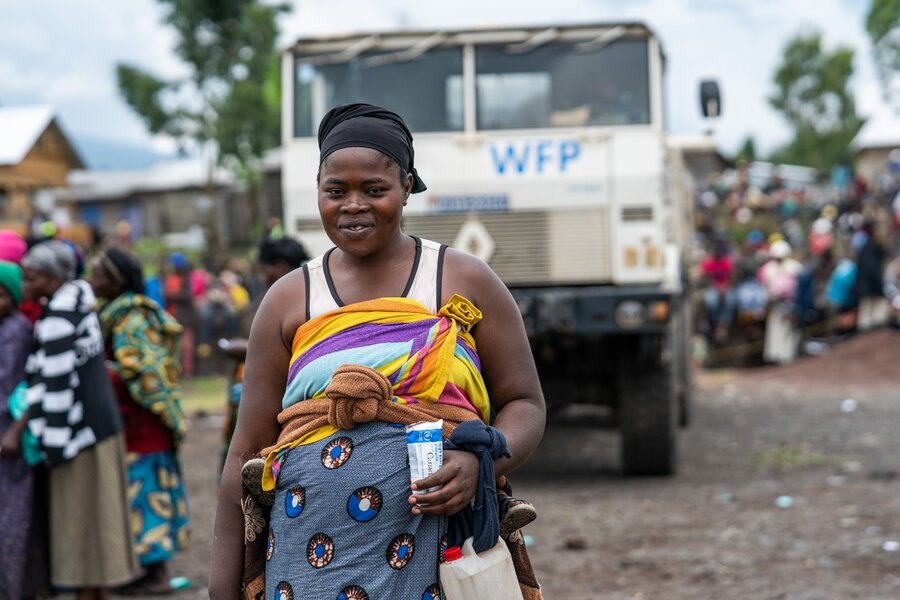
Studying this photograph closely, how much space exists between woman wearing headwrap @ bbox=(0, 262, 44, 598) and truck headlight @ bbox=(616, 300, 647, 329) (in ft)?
13.4

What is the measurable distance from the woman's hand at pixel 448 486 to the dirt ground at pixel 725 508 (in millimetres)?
3541

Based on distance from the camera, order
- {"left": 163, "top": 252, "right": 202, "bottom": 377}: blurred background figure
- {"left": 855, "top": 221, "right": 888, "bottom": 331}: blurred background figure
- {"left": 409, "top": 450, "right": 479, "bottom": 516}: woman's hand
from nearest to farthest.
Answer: {"left": 409, "top": 450, "right": 479, "bottom": 516}: woman's hand < {"left": 855, "top": 221, "right": 888, "bottom": 331}: blurred background figure < {"left": 163, "top": 252, "right": 202, "bottom": 377}: blurred background figure

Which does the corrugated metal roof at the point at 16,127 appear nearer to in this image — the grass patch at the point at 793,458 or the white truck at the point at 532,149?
the white truck at the point at 532,149

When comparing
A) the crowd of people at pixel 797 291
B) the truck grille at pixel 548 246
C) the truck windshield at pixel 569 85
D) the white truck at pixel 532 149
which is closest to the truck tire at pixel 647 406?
the white truck at pixel 532 149

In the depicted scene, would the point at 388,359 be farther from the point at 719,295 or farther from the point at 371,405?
the point at 719,295

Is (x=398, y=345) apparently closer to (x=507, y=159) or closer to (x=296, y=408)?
(x=296, y=408)

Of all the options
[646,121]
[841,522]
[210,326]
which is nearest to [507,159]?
[646,121]

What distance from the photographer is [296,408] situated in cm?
236

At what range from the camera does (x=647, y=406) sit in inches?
332

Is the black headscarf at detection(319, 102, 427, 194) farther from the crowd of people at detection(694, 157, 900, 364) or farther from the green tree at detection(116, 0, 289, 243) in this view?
the green tree at detection(116, 0, 289, 243)

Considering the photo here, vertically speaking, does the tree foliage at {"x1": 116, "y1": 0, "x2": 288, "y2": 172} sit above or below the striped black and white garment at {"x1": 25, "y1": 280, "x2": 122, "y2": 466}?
above

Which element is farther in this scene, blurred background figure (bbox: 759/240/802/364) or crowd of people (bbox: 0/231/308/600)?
blurred background figure (bbox: 759/240/802/364)

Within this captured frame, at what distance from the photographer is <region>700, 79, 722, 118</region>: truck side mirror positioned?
856 cm

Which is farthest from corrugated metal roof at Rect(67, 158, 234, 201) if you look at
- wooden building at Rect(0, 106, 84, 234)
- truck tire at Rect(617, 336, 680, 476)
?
truck tire at Rect(617, 336, 680, 476)
